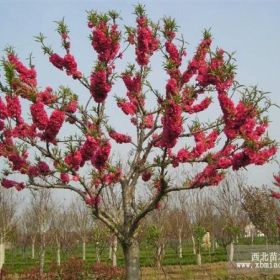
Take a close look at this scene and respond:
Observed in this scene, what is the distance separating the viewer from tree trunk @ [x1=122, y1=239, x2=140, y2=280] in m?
5.71

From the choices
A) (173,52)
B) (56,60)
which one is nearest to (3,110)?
(56,60)

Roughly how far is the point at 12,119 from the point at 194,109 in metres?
2.54

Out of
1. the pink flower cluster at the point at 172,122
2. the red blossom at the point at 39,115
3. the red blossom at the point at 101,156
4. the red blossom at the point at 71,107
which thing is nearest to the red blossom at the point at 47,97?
the red blossom at the point at 71,107

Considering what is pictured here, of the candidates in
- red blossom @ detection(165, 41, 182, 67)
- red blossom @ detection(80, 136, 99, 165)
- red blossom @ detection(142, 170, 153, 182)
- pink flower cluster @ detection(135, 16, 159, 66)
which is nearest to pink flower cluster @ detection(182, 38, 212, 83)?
red blossom @ detection(165, 41, 182, 67)

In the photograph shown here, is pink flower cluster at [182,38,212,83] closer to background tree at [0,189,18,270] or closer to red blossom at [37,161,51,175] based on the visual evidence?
red blossom at [37,161,51,175]

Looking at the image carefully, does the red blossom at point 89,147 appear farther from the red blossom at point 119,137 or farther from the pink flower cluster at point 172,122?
the red blossom at point 119,137

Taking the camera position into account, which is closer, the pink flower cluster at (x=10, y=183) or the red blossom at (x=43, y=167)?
the red blossom at (x=43, y=167)

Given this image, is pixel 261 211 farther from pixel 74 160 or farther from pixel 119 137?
pixel 74 160

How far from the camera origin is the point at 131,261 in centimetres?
581

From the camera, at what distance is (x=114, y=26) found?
21.5 feet

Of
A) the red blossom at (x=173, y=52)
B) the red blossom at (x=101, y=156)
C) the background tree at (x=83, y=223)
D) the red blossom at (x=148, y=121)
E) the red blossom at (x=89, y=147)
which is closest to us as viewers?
the red blossom at (x=101, y=156)

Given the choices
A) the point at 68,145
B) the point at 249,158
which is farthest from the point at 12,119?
the point at 249,158

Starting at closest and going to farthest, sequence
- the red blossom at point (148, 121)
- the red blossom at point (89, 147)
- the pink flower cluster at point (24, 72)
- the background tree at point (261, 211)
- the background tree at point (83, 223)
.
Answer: the red blossom at point (89, 147) → the pink flower cluster at point (24, 72) → the red blossom at point (148, 121) → the background tree at point (261, 211) → the background tree at point (83, 223)

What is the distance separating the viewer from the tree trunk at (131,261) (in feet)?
18.7
